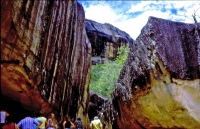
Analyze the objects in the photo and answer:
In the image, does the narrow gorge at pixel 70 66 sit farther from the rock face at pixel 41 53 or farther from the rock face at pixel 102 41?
the rock face at pixel 102 41

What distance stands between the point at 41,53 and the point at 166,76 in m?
4.21

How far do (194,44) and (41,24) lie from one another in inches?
206

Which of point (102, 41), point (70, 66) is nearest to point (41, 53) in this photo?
point (70, 66)

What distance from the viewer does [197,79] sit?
290 inches

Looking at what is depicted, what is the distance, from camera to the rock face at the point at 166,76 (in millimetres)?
7387

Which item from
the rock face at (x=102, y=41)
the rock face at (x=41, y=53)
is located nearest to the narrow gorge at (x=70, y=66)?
the rock face at (x=41, y=53)

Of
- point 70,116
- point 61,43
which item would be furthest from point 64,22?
point 70,116

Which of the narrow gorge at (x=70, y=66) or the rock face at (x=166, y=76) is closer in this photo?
the narrow gorge at (x=70, y=66)

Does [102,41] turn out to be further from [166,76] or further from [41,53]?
[41,53]

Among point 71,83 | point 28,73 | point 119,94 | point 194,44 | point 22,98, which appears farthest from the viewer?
point 71,83

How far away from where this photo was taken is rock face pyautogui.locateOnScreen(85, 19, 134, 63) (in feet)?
109

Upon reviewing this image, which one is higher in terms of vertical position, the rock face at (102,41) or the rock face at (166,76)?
the rock face at (102,41)

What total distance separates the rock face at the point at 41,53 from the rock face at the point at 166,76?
2765mm

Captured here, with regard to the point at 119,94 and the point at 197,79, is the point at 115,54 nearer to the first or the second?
the point at 119,94
